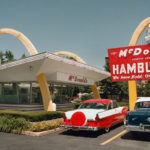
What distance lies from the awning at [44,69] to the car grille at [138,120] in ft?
26.3

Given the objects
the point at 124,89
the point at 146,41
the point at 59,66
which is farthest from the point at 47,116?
the point at 124,89

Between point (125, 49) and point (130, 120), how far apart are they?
5.94m

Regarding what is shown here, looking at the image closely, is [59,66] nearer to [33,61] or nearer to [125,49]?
[33,61]

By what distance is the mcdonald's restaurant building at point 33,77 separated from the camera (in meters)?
15.4


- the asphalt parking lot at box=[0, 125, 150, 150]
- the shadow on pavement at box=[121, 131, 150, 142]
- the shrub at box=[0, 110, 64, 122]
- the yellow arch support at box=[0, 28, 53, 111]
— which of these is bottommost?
the shadow on pavement at box=[121, 131, 150, 142]

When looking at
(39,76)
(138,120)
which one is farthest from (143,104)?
(39,76)

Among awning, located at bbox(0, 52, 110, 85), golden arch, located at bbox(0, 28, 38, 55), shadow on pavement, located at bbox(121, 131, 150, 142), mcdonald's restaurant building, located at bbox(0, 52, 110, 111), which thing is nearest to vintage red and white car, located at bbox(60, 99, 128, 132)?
shadow on pavement, located at bbox(121, 131, 150, 142)

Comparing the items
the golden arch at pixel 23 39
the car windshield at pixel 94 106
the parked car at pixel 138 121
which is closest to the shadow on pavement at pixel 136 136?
the parked car at pixel 138 121

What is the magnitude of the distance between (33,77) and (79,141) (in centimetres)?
1061

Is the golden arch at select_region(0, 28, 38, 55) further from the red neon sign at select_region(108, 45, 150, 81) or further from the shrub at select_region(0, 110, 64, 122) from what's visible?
the red neon sign at select_region(108, 45, 150, 81)

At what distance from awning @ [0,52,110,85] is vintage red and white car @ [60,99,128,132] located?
5.61 m

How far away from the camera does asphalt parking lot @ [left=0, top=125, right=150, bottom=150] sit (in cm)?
723

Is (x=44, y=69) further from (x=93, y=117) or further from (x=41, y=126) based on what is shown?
(x=93, y=117)

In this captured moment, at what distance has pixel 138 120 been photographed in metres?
8.16
